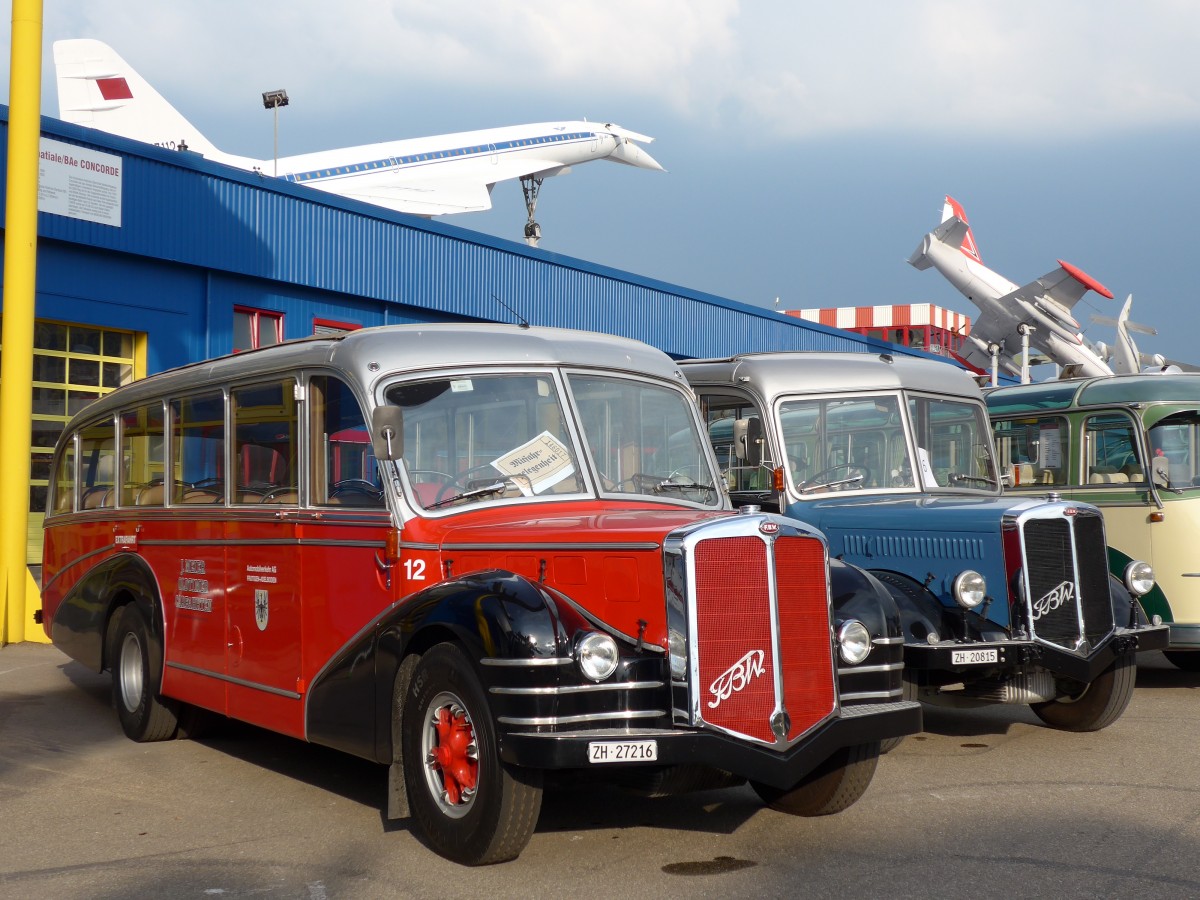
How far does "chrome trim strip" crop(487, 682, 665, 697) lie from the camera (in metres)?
4.88

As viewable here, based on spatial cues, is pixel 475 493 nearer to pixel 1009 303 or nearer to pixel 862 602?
pixel 862 602

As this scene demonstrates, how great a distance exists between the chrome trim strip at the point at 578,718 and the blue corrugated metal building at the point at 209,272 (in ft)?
39.8

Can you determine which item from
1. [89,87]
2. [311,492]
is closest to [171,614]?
[311,492]

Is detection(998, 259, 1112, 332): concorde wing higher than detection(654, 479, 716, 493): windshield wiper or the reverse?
higher

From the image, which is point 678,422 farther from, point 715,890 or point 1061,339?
point 1061,339

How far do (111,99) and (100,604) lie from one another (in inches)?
1127

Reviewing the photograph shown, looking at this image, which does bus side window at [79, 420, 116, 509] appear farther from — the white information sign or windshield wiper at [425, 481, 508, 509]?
the white information sign

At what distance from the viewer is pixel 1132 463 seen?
35.1 ft

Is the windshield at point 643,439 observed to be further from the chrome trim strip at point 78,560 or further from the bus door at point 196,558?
the chrome trim strip at point 78,560

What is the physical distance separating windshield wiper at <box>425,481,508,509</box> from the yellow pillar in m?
8.28

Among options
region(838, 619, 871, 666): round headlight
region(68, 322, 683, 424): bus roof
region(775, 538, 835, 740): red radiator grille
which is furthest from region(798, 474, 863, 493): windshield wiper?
region(775, 538, 835, 740): red radiator grille

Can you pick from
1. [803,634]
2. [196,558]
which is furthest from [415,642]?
[196,558]

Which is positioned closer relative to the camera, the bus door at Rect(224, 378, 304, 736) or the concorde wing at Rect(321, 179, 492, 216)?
the bus door at Rect(224, 378, 304, 736)

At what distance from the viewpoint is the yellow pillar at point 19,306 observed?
12633 mm
